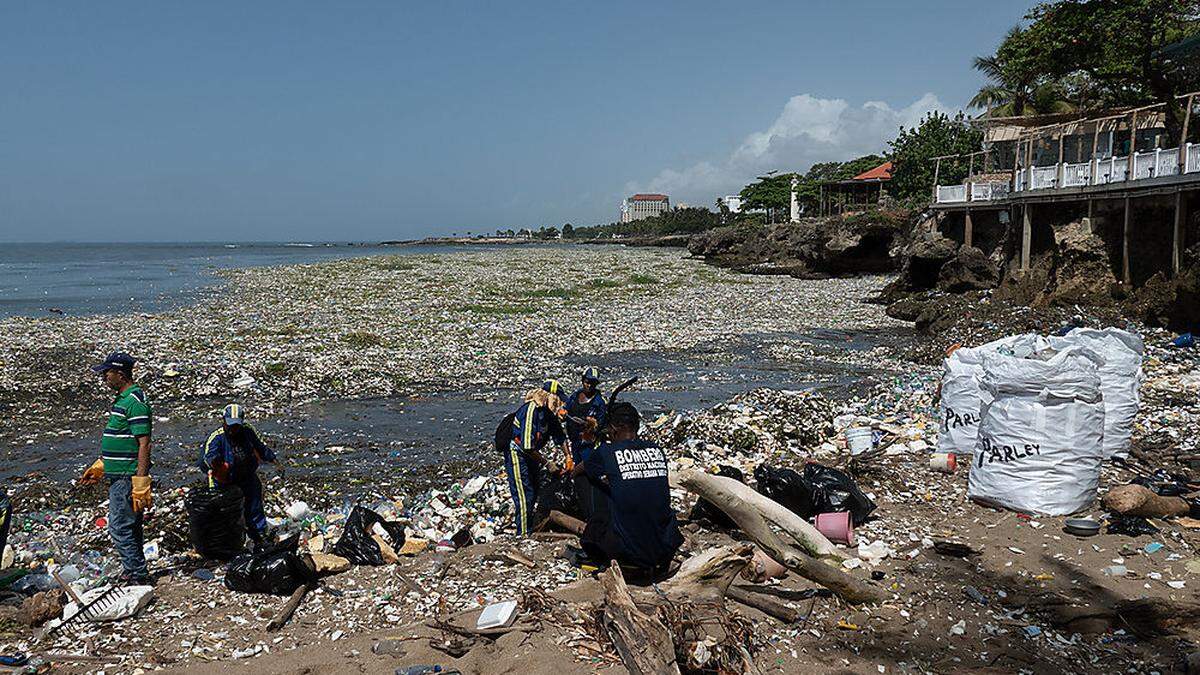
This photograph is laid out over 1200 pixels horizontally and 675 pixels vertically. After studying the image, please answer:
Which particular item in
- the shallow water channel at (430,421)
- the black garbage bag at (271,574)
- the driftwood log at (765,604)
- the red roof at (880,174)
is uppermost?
the red roof at (880,174)

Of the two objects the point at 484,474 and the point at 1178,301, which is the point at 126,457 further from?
the point at 1178,301

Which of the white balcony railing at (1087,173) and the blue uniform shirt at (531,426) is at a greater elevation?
the white balcony railing at (1087,173)

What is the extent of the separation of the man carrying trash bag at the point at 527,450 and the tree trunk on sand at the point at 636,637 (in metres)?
2.51

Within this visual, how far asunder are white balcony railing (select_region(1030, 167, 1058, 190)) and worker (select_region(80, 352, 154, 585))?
22.9 metres

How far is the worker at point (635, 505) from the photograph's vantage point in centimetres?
514

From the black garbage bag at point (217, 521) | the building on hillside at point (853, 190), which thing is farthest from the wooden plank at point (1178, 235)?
the building on hillside at point (853, 190)

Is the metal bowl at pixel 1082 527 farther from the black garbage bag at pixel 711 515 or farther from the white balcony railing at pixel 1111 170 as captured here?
the white balcony railing at pixel 1111 170

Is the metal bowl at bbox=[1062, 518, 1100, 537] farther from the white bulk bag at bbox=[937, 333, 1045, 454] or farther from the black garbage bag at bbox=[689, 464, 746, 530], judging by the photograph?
the black garbage bag at bbox=[689, 464, 746, 530]

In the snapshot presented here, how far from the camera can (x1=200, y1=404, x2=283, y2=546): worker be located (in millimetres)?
6156

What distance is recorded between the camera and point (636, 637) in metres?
4.16

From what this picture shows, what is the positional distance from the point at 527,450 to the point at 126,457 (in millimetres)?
3073

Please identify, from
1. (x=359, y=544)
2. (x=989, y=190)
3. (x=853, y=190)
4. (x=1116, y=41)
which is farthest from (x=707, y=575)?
(x=853, y=190)

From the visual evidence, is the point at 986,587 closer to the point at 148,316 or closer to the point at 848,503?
the point at 848,503

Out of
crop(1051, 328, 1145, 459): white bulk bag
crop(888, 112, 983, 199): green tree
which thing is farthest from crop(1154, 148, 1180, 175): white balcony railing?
crop(888, 112, 983, 199): green tree
